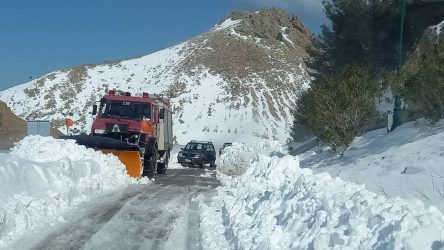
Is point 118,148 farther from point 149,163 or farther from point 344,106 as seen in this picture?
point 344,106

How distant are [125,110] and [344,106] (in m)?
8.23

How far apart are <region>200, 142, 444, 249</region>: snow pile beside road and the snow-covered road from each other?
48 centimetres

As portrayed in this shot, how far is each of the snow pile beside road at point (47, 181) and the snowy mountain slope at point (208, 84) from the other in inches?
1689

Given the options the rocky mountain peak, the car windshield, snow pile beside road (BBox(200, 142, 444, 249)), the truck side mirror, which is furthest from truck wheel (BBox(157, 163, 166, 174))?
the rocky mountain peak

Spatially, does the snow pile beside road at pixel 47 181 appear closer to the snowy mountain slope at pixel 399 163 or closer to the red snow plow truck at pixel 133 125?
the red snow plow truck at pixel 133 125

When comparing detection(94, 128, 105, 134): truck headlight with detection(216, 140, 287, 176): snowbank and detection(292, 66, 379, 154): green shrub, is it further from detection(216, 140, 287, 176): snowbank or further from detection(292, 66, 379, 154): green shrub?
detection(292, 66, 379, 154): green shrub

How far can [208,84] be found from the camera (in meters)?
88.8

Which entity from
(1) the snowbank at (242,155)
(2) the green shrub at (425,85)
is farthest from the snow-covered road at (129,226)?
(1) the snowbank at (242,155)

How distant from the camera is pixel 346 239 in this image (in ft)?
20.0

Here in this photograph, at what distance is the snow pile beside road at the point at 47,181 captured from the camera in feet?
31.7

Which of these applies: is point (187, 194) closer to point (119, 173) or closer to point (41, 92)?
point (119, 173)

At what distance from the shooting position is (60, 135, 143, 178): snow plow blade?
18703 millimetres

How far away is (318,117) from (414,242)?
41.0 feet

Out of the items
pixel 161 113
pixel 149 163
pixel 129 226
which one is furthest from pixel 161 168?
pixel 129 226
